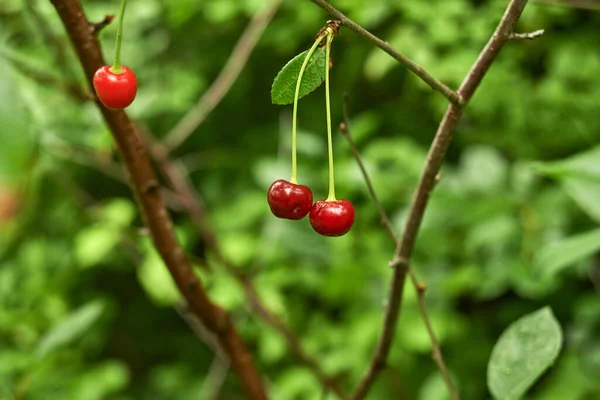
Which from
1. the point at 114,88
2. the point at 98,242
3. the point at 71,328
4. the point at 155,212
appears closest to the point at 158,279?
the point at 98,242

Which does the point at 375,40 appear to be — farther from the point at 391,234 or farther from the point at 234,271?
the point at 234,271

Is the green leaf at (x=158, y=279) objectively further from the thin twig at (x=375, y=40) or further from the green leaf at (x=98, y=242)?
the thin twig at (x=375, y=40)

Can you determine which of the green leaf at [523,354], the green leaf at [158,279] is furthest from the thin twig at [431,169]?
the green leaf at [158,279]

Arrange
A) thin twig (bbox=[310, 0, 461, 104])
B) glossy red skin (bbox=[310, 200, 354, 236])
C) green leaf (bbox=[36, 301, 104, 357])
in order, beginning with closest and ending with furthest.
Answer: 1. thin twig (bbox=[310, 0, 461, 104])
2. glossy red skin (bbox=[310, 200, 354, 236])
3. green leaf (bbox=[36, 301, 104, 357])

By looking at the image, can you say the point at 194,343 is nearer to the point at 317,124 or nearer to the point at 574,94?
the point at 317,124

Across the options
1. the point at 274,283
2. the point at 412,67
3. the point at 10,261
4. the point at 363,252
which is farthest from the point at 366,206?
the point at 10,261

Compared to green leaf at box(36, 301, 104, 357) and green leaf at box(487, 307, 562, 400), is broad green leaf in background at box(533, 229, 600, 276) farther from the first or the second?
green leaf at box(36, 301, 104, 357)

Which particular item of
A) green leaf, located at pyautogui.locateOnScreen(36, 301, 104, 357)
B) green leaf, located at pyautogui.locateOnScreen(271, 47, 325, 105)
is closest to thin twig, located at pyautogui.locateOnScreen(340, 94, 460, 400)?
green leaf, located at pyautogui.locateOnScreen(271, 47, 325, 105)
